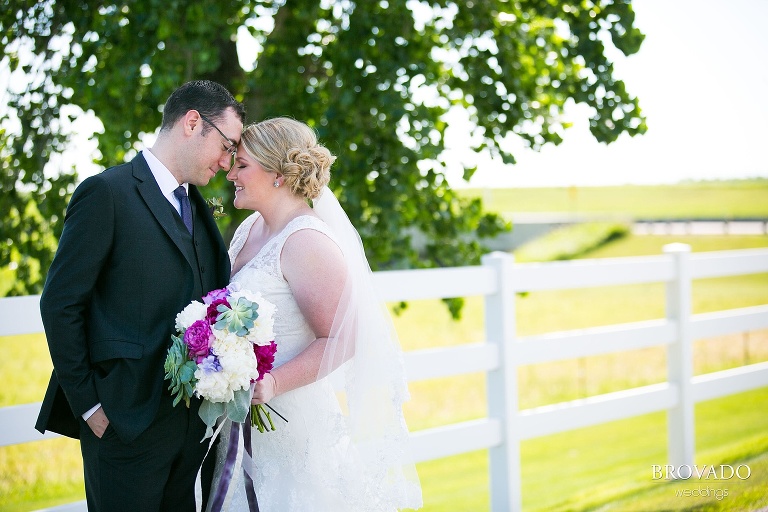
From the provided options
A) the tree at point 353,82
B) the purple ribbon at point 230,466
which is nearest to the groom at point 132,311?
the purple ribbon at point 230,466

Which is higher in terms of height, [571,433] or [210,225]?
[210,225]

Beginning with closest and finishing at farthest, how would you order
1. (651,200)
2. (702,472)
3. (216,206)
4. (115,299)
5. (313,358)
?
1. (115,299)
2. (313,358)
3. (216,206)
4. (702,472)
5. (651,200)

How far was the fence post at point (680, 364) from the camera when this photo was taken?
591 centimetres

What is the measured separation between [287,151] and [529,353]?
8.34ft

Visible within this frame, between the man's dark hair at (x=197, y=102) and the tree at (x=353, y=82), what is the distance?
222cm

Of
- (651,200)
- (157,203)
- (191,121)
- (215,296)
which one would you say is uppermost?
(191,121)

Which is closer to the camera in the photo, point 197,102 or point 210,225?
point 197,102

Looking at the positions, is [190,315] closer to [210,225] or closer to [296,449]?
[210,225]

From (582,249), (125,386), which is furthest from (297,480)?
(582,249)

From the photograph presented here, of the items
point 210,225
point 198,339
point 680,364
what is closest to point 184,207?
point 210,225

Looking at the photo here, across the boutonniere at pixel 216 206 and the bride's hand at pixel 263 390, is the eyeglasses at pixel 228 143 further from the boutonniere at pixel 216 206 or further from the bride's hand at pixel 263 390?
the bride's hand at pixel 263 390

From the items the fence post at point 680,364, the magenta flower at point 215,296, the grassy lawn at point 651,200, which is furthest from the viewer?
the grassy lawn at point 651,200

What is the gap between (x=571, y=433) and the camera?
10.5 meters

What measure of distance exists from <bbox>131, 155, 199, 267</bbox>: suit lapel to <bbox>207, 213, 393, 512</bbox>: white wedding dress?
15.5 inches
